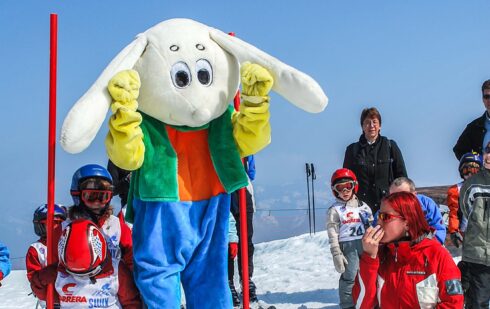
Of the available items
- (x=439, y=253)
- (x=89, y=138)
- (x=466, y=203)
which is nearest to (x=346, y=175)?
(x=466, y=203)

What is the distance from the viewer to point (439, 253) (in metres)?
3.82

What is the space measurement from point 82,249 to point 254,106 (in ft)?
4.04

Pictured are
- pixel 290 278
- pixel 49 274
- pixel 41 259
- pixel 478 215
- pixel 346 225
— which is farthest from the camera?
pixel 290 278

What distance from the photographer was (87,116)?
3.50 m

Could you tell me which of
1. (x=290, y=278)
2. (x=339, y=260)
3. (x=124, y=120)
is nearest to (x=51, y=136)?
(x=124, y=120)

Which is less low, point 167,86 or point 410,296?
point 167,86

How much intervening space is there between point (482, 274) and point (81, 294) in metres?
3.11

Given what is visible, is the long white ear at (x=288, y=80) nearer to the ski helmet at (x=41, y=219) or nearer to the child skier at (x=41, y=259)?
the child skier at (x=41, y=259)

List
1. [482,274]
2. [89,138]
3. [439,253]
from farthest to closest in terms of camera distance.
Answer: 1. [482,274]
2. [439,253]
3. [89,138]

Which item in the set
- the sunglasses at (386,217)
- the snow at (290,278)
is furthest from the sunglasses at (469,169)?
the sunglasses at (386,217)

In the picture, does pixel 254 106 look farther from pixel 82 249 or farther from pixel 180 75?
pixel 82 249

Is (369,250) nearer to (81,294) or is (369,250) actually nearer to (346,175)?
(81,294)

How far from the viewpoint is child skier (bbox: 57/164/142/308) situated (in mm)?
4406

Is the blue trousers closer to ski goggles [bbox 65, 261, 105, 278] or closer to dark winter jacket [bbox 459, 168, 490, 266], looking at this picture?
ski goggles [bbox 65, 261, 105, 278]
